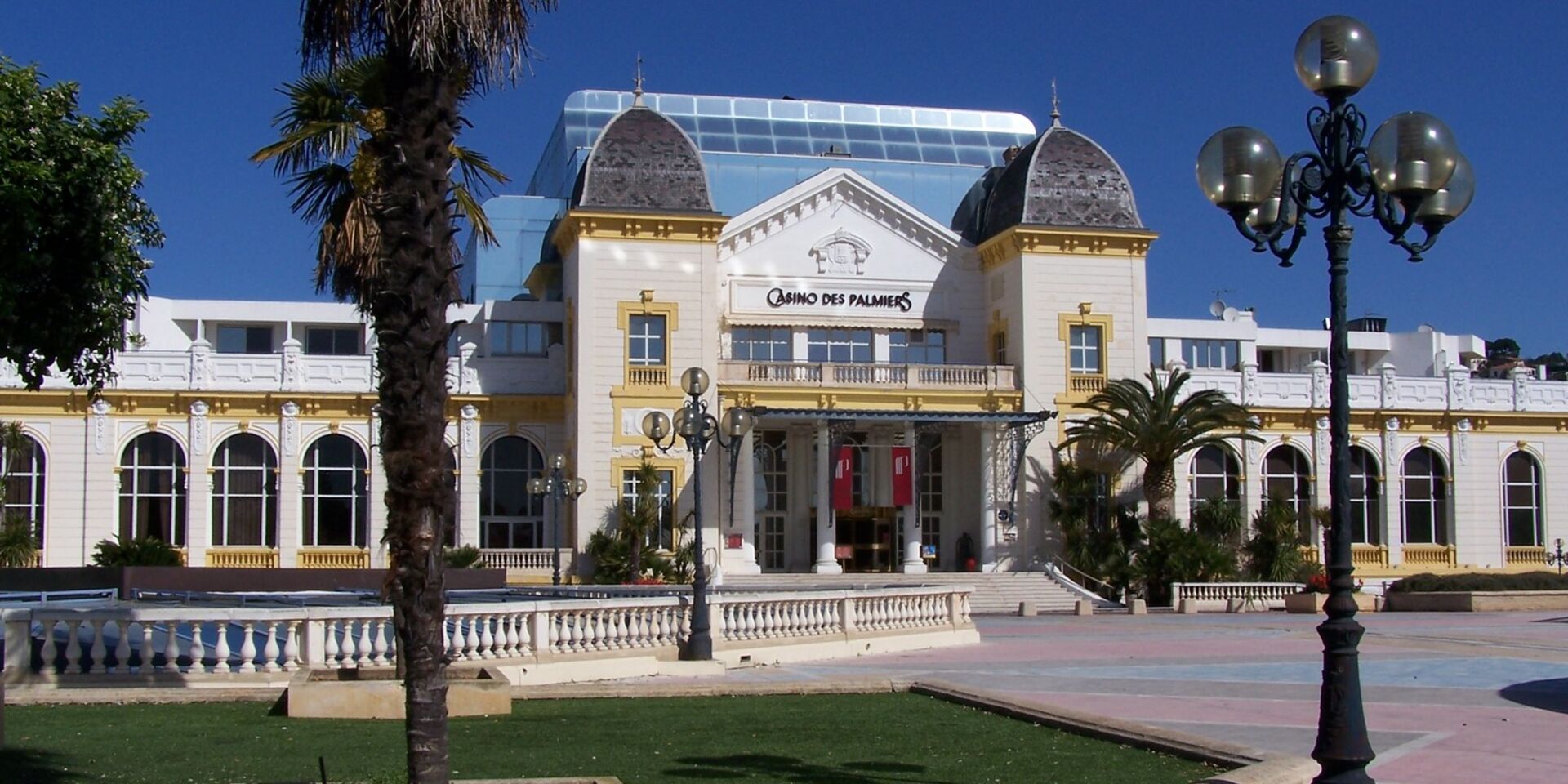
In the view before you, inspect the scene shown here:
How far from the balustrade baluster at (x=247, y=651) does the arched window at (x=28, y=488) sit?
32.3m

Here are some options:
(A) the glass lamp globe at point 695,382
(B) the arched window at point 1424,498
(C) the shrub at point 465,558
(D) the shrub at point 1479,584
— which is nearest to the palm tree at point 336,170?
(A) the glass lamp globe at point 695,382

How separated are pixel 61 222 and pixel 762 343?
1434 inches

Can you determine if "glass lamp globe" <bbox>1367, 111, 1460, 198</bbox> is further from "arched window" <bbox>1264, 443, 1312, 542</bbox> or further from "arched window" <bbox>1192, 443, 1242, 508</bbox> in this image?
"arched window" <bbox>1264, 443, 1312, 542</bbox>

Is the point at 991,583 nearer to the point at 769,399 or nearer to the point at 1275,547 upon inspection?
the point at 769,399

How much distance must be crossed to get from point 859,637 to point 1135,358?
26.6 meters

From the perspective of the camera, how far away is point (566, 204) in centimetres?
5753

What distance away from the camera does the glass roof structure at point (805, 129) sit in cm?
6034

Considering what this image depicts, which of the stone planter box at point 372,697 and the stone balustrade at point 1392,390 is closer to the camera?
the stone planter box at point 372,697

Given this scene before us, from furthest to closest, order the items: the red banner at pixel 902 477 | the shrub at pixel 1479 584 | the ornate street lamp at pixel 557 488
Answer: the red banner at pixel 902 477 < the shrub at pixel 1479 584 < the ornate street lamp at pixel 557 488

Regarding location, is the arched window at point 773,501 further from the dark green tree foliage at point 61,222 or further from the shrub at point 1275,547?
the dark green tree foliage at point 61,222

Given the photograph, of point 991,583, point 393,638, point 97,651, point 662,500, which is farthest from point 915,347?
point 97,651

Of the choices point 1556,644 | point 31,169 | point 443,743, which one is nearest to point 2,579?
point 31,169

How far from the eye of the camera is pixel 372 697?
1526 centimetres

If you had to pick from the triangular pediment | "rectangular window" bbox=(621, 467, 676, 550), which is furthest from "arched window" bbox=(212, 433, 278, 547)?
the triangular pediment
